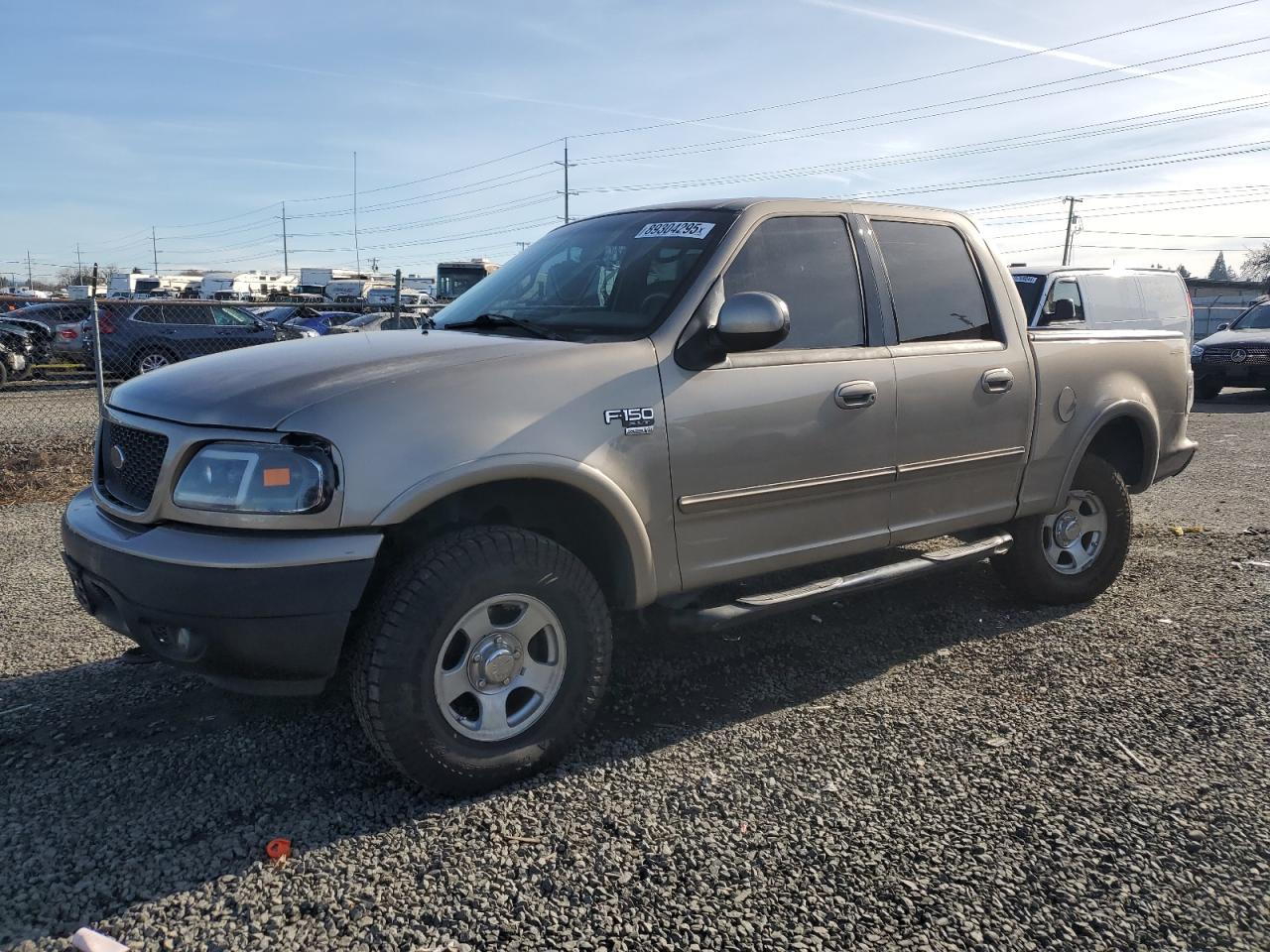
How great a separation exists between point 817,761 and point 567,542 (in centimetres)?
115

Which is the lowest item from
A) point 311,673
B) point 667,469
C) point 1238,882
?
point 1238,882

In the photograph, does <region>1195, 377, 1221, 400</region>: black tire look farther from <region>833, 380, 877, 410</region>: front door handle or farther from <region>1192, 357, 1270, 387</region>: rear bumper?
<region>833, 380, 877, 410</region>: front door handle

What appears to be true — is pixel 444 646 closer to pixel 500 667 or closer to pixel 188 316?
pixel 500 667

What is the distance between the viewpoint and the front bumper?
2652 millimetres

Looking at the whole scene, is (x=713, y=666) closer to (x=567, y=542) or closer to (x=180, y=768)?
(x=567, y=542)

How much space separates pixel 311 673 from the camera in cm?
279

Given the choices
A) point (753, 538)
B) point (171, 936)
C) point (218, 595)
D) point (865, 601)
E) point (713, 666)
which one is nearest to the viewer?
point (171, 936)

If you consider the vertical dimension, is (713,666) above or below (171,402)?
below

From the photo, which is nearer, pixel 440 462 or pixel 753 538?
pixel 440 462

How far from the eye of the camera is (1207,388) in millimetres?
17109

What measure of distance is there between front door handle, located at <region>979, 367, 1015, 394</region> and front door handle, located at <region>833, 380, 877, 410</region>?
0.74 m

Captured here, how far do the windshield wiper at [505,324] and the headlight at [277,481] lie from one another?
1.09m

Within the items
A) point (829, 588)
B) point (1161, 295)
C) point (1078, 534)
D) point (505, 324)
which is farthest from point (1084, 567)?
point (1161, 295)

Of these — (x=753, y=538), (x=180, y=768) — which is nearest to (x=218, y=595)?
(x=180, y=768)
